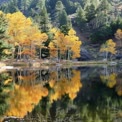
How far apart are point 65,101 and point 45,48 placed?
70272 millimetres

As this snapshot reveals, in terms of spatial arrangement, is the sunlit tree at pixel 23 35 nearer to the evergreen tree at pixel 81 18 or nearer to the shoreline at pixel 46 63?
the shoreline at pixel 46 63

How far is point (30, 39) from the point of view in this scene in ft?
303

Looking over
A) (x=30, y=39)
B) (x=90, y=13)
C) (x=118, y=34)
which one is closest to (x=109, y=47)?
(x=118, y=34)

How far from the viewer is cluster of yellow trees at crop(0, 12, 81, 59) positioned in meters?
86.8

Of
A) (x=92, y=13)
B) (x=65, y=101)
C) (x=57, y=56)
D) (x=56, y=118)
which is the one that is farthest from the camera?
(x=92, y=13)

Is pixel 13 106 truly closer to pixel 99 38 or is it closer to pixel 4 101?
A: pixel 4 101

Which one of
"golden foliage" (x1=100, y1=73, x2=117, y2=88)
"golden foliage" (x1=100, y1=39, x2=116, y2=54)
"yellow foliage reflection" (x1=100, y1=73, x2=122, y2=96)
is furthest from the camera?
"golden foliage" (x1=100, y1=39, x2=116, y2=54)

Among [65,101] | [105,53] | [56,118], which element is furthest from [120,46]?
[56,118]

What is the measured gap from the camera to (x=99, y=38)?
5157 inches

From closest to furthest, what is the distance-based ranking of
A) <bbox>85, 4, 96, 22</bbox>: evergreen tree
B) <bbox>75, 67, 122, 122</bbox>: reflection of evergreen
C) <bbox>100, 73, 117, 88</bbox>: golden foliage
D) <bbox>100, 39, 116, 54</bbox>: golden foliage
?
<bbox>75, 67, 122, 122</bbox>: reflection of evergreen < <bbox>100, 73, 117, 88</bbox>: golden foliage < <bbox>100, 39, 116, 54</bbox>: golden foliage < <bbox>85, 4, 96, 22</bbox>: evergreen tree

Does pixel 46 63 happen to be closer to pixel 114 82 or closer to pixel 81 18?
pixel 114 82

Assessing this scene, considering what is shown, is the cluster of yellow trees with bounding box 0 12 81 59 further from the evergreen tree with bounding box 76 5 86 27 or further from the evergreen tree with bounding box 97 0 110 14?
the evergreen tree with bounding box 97 0 110 14

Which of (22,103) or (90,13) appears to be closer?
(22,103)

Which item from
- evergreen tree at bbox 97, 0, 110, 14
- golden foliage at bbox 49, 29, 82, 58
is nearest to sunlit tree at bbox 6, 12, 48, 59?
golden foliage at bbox 49, 29, 82, 58
